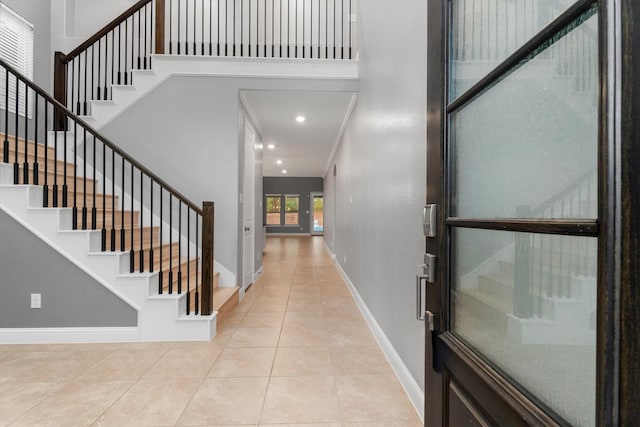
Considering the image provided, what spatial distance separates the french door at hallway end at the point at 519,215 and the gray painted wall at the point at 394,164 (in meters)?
0.75

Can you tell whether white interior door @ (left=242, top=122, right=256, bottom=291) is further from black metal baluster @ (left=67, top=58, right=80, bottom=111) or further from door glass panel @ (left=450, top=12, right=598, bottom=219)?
door glass panel @ (left=450, top=12, right=598, bottom=219)

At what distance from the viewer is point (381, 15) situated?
8.71 feet

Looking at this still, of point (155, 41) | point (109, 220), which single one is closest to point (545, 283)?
point (109, 220)

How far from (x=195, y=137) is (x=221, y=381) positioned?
9.49 ft

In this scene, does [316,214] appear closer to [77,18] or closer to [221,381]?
[77,18]

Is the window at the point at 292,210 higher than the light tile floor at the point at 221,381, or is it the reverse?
the window at the point at 292,210

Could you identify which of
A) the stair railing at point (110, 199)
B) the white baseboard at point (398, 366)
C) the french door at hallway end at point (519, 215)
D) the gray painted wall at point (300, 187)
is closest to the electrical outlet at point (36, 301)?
the stair railing at point (110, 199)

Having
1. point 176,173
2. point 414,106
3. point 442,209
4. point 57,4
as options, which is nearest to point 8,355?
point 176,173

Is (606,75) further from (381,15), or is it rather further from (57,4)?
(57,4)

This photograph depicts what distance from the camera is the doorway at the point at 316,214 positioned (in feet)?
48.3

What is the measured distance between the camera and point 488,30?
2.74ft

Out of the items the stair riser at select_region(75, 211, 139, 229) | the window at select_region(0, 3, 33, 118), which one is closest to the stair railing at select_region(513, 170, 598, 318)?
the stair riser at select_region(75, 211, 139, 229)

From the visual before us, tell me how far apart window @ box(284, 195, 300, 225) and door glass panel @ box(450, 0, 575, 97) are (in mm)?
13875

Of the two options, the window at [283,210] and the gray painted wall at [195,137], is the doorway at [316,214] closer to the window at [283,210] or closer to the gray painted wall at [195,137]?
the window at [283,210]
